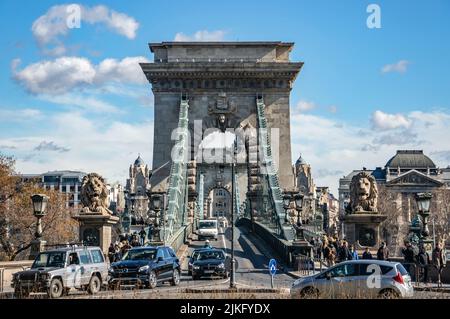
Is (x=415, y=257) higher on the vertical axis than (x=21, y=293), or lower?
higher

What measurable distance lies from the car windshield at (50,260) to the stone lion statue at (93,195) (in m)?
13.4

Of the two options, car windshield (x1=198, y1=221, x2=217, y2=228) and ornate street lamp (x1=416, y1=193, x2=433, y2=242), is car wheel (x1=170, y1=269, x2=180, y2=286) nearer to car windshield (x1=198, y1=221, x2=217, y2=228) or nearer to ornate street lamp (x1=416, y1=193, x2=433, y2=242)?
ornate street lamp (x1=416, y1=193, x2=433, y2=242)

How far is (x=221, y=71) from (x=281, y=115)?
22.7ft

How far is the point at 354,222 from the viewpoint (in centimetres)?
3716

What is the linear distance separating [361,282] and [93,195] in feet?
70.2

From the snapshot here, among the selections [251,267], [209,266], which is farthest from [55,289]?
[251,267]

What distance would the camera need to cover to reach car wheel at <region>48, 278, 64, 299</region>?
25.5 meters

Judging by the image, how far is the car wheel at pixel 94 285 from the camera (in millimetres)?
27722

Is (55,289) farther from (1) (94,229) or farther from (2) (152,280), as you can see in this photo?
(1) (94,229)

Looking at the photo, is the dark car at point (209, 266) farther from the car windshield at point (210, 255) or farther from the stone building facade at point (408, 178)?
the stone building facade at point (408, 178)

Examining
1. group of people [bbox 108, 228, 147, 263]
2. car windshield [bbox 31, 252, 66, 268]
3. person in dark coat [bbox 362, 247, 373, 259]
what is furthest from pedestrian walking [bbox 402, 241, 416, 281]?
car windshield [bbox 31, 252, 66, 268]

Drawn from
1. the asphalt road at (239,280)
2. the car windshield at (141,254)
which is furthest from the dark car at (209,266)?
the car windshield at (141,254)

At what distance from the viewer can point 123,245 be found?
4088 cm
